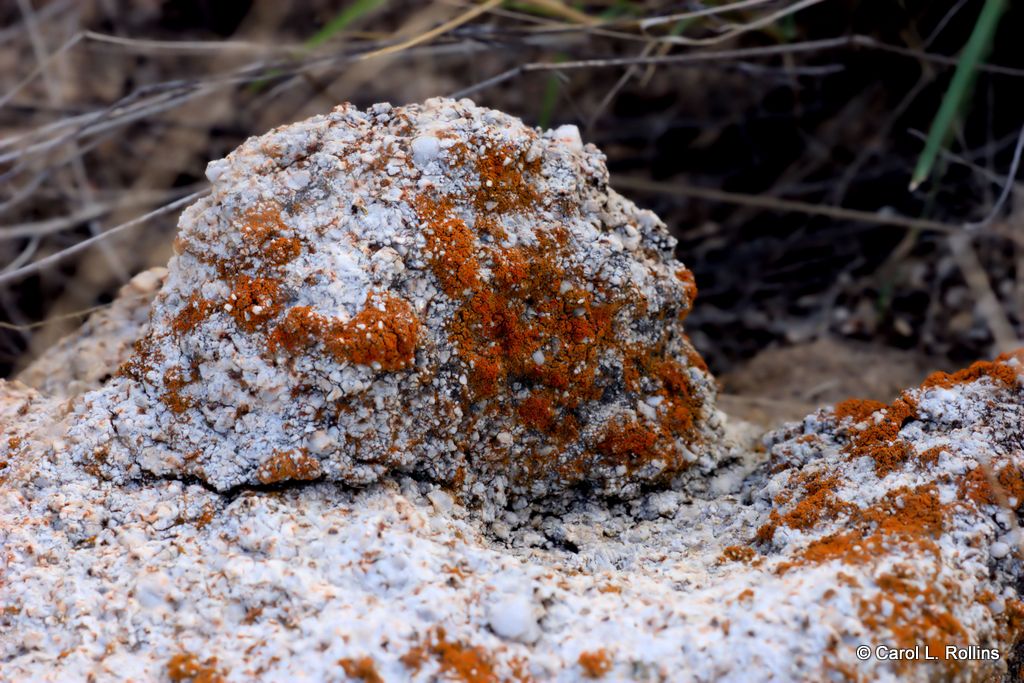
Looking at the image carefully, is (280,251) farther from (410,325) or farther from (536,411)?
(536,411)

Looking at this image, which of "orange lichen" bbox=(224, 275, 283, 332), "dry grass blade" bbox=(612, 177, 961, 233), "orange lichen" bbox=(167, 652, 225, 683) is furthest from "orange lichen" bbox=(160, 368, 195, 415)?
"dry grass blade" bbox=(612, 177, 961, 233)

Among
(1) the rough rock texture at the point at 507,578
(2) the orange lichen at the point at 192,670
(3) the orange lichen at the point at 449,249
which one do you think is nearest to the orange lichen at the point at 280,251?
(3) the orange lichen at the point at 449,249

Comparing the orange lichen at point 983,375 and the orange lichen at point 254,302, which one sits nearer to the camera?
the orange lichen at point 254,302

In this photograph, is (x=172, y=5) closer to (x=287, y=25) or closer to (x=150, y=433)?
(x=287, y=25)

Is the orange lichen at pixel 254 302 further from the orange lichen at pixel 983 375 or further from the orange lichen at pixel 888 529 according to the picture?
the orange lichen at pixel 983 375

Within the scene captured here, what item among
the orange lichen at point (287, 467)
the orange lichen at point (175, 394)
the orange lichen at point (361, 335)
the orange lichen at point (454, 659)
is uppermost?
the orange lichen at point (361, 335)

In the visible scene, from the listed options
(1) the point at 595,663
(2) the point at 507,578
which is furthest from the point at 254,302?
(1) the point at 595,663
